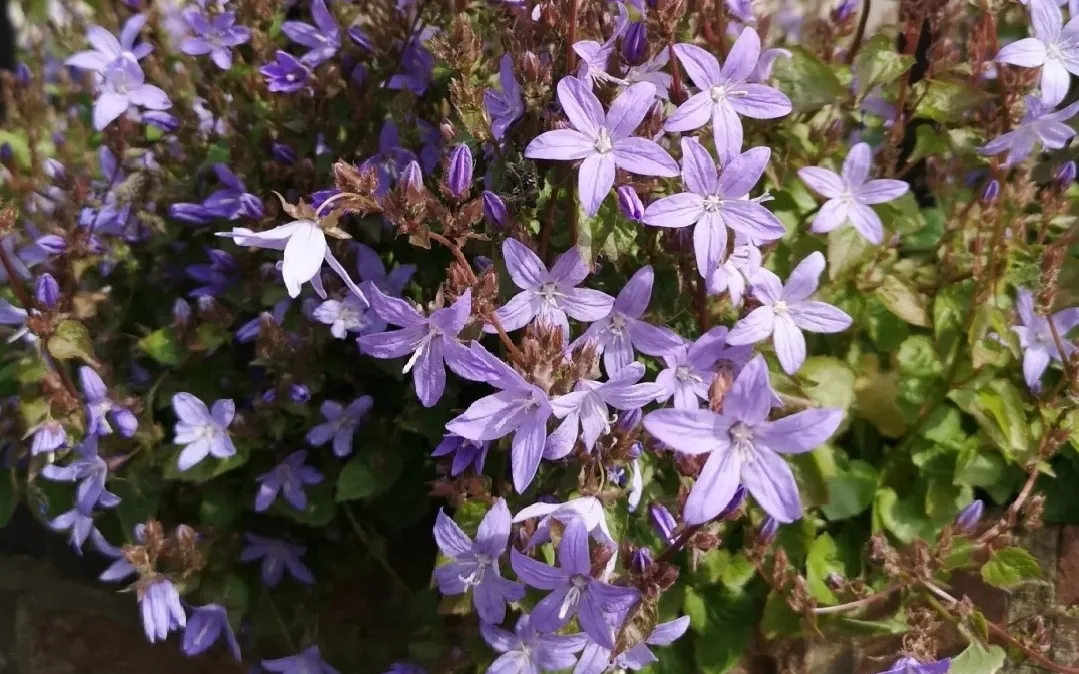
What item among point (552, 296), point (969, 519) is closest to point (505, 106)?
point (552, 296)

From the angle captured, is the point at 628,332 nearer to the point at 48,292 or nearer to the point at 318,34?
the point at 318,34

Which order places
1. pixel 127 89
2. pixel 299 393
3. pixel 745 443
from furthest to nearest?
pixel 127 89
pixel 299 393
pixel 745 443

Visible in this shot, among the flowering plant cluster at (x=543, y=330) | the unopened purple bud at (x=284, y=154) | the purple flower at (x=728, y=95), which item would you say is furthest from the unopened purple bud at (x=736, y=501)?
the unopened purple bud at (x=284, y=154)

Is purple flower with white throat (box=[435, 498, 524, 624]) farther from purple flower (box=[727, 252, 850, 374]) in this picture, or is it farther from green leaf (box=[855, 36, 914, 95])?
green leaf (box=[855, 36, 914, 95])

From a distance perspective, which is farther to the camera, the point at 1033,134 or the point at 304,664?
the point at 304,664

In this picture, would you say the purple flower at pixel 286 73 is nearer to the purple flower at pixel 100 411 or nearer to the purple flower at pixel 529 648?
the purple flower at pixel 100 411

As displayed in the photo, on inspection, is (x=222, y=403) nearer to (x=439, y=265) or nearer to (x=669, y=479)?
(x=439, y=265)
